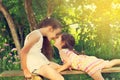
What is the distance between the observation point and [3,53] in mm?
14383

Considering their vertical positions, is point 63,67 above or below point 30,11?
below

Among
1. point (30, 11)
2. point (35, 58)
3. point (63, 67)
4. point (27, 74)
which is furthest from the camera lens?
point (30, 11)

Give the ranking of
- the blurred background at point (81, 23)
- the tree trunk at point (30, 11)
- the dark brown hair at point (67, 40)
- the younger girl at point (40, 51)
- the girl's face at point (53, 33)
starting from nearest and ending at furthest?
the younger girl at point (40, 51)
the girl's face at point (53, 33)
the dark brown hair at point (67, 40)
the tree trunk at point (30, 11)
the blurred background at point (81, 23)

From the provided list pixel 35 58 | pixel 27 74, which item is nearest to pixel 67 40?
pixel 35 58

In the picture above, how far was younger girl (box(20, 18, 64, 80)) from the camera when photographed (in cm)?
597

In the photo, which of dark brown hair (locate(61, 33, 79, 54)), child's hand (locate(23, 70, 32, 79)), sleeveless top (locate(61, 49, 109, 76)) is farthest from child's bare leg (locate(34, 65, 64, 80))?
dark brown hair (locate(61, 33, 79, 54))

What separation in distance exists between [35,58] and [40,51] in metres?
0.17

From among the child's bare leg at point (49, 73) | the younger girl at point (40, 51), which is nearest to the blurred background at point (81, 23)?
the younger girl at point (40, 51)

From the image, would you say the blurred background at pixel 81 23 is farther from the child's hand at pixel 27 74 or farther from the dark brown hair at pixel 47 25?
the child's hand at pixel 27 74

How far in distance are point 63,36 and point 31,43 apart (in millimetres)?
Result: 844

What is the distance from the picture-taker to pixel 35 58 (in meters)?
6.10

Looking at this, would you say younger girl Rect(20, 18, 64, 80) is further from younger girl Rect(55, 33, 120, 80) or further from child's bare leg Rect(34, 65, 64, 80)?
younger girl Rect(55, 33, 120, 80)

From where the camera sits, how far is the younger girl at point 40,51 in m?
5.97

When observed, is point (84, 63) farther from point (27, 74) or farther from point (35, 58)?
point (27, 74)
